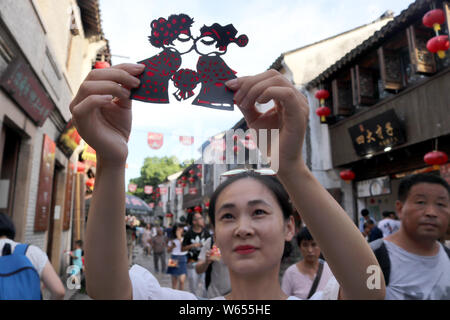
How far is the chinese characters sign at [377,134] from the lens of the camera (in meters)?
6.57

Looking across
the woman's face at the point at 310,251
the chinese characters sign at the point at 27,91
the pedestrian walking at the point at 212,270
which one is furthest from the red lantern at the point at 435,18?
the chinese characters sign at the point at 27,91

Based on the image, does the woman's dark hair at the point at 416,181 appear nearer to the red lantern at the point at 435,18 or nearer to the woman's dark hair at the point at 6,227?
the woman's dark hair at the point at 6,227

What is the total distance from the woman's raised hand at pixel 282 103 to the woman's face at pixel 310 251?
6.30 feet

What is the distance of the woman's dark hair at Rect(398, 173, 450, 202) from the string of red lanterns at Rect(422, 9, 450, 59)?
13.6ft

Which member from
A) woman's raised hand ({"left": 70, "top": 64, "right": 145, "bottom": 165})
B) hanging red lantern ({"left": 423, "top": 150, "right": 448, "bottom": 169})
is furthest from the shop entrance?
hanging red lantern ({"left": 423, "top": 150, "right": 448, "bottom": 169})

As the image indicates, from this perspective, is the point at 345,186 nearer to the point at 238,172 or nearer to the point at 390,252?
the point at 390,252

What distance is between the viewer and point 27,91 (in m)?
3.60

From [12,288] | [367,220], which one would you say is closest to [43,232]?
[12,288]

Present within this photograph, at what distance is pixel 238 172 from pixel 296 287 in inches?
65.9

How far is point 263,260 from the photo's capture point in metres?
0.90

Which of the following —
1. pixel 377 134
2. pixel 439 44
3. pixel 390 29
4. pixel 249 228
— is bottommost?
pixel 249 228

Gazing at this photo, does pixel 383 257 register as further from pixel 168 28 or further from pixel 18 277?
pixel 18 277

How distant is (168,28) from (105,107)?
0.96 feet

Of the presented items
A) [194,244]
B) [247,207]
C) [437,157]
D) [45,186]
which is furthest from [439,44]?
[45,186]
